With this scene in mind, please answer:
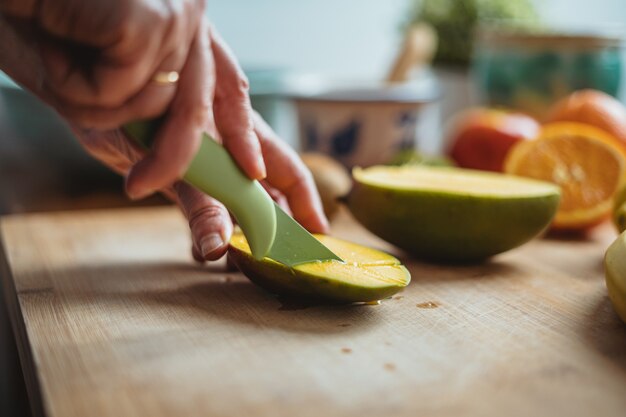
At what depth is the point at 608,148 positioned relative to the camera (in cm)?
115

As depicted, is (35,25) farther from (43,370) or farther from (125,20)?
(43,370)

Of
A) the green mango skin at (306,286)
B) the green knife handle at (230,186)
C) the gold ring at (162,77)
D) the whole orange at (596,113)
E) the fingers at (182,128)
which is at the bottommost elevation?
the green mango skin at (306,286)

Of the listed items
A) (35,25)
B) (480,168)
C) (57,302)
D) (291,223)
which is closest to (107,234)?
(57,302)

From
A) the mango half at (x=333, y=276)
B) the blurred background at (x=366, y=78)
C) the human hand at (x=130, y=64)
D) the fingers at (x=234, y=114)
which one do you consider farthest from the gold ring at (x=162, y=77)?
the blurred background at (x=366, y=78)

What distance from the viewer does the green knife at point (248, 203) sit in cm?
66

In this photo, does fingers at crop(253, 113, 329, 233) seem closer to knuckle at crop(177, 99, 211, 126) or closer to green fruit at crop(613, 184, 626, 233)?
knuckle at crop(177, 99, 211, 126)

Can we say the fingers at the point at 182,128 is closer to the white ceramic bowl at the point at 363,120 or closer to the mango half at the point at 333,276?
the mango half at the point at 333,276

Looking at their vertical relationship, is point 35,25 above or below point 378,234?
above

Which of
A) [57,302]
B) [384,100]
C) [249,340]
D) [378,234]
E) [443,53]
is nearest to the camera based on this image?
[249,340]

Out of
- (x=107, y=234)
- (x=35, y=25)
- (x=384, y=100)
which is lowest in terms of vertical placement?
(x=107, y=234)

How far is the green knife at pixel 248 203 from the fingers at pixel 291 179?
5.5 inches

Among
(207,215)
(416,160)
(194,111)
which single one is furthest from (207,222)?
(416,160)

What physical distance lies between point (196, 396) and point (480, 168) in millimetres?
949

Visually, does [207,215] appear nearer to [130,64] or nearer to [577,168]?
[130,64]
